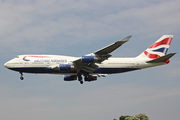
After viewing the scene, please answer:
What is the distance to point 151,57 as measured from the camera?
48188 mm

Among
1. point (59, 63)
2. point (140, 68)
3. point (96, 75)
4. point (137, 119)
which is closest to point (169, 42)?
point (140, 68)

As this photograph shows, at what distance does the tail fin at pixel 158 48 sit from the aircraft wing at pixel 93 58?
11.3 meters

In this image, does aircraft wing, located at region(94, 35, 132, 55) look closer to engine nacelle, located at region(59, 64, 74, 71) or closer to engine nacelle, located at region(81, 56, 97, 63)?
engine nacelle, located at region(81, 56, 97, 63)

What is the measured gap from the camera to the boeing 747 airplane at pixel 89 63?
39375mm

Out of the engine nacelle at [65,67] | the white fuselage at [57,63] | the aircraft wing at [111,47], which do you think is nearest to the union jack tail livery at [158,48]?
the white fuselage at [57,63]

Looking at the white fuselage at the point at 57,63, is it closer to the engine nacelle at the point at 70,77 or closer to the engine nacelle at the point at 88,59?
the engine nacelle at the point at 88,59

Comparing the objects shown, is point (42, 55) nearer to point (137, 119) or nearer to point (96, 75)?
point (96, 75)

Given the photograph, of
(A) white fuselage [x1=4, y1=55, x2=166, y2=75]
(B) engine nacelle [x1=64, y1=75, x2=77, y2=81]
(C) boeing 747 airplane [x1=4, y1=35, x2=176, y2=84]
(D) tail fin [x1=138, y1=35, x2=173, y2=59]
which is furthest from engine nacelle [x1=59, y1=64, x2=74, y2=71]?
(D) tail fin [x1=138, y1=35, x2=173, y2=59]

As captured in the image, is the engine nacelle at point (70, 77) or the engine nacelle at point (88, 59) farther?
the engine nacelle at point (70, 77)

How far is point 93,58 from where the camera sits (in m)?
39.1

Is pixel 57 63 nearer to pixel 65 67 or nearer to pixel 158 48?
pixel 65 67

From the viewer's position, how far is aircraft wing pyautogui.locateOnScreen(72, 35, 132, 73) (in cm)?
3681

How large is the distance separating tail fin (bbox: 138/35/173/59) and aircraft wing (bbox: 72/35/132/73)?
37.0 feet

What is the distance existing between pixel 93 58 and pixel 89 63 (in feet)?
8.96
